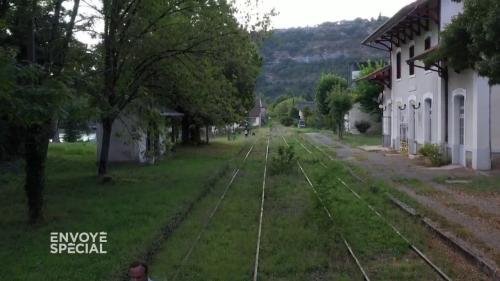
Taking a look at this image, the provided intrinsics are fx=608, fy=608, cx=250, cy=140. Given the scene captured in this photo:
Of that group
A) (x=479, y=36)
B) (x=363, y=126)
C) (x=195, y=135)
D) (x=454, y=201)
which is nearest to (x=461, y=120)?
(x=454, y=201)

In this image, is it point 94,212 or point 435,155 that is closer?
point 94,212

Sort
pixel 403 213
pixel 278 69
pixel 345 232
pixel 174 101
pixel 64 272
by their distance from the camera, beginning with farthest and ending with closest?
pixel 278 69 < pixel 174 101 < pixel 403 213 < pixel 345 232 < pixel 64 272

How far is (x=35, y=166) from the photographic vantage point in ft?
41.0

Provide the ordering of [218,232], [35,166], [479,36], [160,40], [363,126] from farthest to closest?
[363,126] → [160,40] → [35,166] → [218,232] → [479,36]

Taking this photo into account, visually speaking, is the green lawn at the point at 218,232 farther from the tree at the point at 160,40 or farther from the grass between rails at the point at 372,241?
the tree at the point at 160,40

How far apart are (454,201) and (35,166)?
10127 mm

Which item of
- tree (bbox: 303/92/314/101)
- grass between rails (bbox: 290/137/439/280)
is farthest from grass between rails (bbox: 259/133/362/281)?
tree (bbox: 303/92/314/101)

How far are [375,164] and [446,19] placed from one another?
6.87 metres

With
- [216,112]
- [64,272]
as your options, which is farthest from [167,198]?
[216,112]

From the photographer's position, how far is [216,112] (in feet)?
87.2

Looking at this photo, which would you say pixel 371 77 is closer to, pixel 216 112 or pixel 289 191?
pixel 216 112

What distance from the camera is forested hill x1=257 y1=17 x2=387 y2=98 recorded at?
166 metres

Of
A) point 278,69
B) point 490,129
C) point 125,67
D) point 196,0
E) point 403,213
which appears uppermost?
point 278,69

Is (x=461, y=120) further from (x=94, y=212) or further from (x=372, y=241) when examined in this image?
(x=94, y=212)
